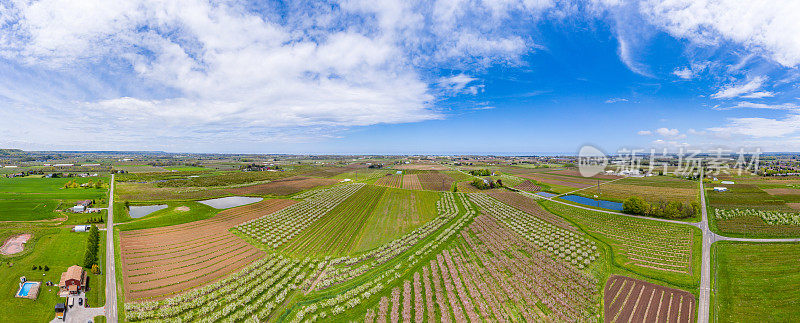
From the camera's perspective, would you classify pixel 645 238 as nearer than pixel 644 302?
No

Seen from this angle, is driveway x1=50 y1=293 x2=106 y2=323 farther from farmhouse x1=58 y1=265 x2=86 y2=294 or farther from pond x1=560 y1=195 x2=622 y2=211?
pond x1=560 y1=195 x2=622 y2=211

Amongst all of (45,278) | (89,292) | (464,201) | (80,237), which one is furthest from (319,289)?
(464,201)

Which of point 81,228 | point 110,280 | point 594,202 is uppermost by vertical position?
point 81,228

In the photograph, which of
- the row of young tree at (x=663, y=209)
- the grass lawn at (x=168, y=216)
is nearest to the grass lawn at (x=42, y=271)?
the grass lawn at (x=168, y=216)

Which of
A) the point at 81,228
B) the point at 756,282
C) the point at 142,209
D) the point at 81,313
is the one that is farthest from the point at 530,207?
the point at 142,209

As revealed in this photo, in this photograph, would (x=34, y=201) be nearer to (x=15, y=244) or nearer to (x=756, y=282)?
(x=15, y=244)

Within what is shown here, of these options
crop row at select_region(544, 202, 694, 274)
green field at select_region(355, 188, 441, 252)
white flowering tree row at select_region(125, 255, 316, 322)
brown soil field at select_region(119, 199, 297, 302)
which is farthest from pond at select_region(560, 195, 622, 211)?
brown soil field at select_region(119, 199, 297, 302)
